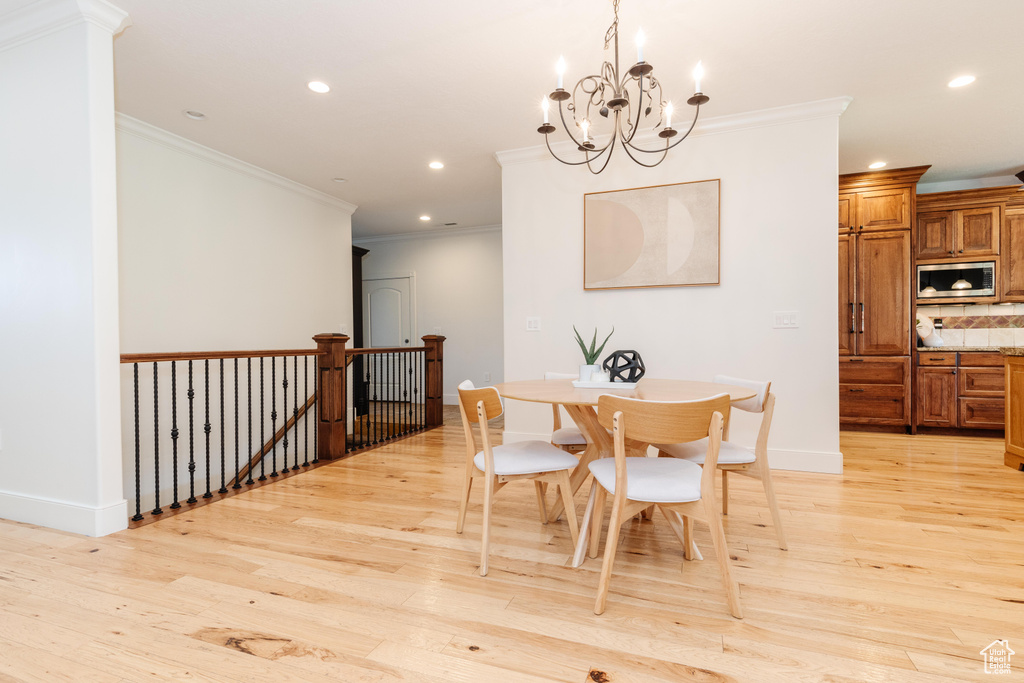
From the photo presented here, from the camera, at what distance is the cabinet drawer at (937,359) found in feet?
15.2

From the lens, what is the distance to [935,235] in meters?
4.89

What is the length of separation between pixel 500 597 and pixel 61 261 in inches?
102

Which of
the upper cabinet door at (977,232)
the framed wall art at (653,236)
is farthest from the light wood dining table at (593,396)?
the upper cabinet door at (977,232)

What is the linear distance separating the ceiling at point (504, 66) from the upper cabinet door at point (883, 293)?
2.76 ft

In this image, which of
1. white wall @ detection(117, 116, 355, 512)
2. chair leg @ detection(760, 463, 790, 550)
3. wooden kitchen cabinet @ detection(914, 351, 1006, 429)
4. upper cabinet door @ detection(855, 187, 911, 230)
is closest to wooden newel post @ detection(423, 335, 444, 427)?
white wall @ detection(117, 116, 355, 512)

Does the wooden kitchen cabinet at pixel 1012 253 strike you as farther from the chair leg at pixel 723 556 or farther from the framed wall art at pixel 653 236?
the chair leg at pixel 723 556

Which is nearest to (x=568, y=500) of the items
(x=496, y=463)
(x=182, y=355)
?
(x=496, y=463)

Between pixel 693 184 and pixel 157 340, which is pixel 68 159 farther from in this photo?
pixel 693 184

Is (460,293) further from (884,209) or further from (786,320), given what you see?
(884,209)

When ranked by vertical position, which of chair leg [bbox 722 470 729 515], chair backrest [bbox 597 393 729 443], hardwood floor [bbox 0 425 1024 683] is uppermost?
chair backrest [bbox 597 393 729 443]

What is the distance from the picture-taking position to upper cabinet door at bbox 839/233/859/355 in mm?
4773

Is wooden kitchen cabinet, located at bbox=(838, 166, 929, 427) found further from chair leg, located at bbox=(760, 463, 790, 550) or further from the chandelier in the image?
chair leg, located at bbox=(760, 463, 790, 550)

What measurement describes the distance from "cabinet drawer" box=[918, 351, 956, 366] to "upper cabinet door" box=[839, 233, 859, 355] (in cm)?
61

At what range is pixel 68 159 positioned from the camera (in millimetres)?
2383
